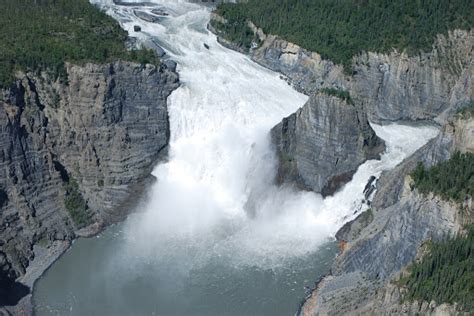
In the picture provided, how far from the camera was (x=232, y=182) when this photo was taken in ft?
275

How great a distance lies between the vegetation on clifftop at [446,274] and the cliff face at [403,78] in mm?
31790

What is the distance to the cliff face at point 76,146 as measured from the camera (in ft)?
254

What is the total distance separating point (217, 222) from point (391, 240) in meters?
18.4

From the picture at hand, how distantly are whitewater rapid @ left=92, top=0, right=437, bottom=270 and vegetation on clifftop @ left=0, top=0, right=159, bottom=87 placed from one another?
16.9 feet

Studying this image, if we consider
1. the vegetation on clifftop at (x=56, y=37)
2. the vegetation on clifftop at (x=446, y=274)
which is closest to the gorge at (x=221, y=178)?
the vegetation on clifftop at (x=56, y=37)

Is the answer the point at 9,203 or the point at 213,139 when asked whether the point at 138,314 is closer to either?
the point at 9,203

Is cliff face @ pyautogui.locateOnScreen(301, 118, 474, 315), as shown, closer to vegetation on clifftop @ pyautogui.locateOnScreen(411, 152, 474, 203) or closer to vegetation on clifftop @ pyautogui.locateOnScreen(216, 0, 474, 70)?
vegetation on clifftop @ pyautogui.locateOnScreen(411, 152, 474, 203)

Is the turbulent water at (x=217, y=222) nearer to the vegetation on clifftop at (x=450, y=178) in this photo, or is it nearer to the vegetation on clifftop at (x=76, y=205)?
the vegetation on clifftop at (x=76, y=205)

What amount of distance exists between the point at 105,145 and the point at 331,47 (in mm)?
25454

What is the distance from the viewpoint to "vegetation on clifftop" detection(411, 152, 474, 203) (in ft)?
203

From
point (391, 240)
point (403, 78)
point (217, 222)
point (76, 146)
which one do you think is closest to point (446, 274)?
point (391, 240)

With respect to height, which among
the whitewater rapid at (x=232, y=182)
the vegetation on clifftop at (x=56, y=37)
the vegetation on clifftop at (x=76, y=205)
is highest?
the vegetation on clifftop at (x=56, y=37)

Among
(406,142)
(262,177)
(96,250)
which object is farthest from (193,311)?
(406,142)

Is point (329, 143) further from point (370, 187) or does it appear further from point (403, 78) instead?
point (403, 78)
